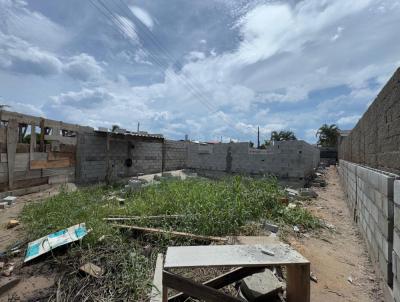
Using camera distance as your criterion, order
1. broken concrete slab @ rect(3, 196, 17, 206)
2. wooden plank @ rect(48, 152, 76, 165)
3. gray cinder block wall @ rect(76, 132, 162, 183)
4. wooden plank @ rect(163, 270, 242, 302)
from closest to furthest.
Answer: wooden plank @ rect(163, 270, 242, 302) < broken concrete slab @ rect(3, 196, 17, 206) < wooden plank @ rect(48, 152, 76, 165) < gray cinder block wall @ rect(76, 132, 162, 183)

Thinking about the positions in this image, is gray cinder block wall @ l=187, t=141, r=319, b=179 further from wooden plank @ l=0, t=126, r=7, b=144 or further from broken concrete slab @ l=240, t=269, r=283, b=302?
wooden plank @ l=0, t=126, r=7, b=144

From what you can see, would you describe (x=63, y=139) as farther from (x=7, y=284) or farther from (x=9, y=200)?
(x=7, y=284)

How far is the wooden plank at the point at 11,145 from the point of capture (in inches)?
280

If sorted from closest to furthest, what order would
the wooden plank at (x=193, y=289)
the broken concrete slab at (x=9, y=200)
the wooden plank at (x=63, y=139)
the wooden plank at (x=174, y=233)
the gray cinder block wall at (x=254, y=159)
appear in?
the wooden plank at (x=193, y=289) < the wooden plank at (x=174, y=233) < the broken concrete slab at (x=9, y=200) < the wooden plank at (x=63, y=139) < the gray cinder block wall at (x=254, y=159)

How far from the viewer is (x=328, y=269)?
3.51 m

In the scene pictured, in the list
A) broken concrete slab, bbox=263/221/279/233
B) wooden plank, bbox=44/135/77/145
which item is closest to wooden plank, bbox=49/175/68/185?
wooden plank, bbox=44/135/77/145

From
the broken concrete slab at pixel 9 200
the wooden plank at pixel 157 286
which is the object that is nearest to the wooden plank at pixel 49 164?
the broken concrete slab at pixel 9 200

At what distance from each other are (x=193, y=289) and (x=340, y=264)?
8.54 ft

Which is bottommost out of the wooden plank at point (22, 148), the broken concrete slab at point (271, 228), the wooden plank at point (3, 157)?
the broken concrete slab at point (271, 228)

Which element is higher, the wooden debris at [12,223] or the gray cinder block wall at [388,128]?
the gray cinder block wall at [388,128]

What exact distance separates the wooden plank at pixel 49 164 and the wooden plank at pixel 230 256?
23.9 feet

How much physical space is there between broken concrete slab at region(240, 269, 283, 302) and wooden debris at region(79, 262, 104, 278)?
174 centimetres

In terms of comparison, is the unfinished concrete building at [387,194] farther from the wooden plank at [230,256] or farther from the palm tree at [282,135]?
the palm tree at [282,135]

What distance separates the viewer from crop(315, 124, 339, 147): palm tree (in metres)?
35.1
